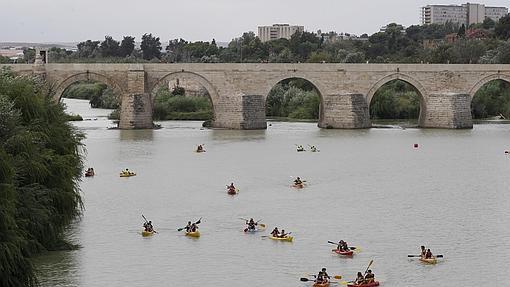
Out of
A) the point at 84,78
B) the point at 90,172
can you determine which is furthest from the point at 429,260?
the point at 84,78

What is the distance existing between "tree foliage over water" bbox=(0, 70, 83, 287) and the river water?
97 centimetres

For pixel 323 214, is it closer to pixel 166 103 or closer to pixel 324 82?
pixel 324 82

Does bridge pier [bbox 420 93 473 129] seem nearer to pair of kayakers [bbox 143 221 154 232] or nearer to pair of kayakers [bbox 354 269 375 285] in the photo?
pair of kayakers [bbox 143 221 154 232]

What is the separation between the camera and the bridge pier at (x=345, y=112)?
1863 inches

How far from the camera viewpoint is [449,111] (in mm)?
47375

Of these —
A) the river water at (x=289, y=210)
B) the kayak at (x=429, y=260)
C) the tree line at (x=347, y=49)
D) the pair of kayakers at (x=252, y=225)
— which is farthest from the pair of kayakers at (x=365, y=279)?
the tree line at (x=347, y=49)

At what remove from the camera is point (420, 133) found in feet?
148

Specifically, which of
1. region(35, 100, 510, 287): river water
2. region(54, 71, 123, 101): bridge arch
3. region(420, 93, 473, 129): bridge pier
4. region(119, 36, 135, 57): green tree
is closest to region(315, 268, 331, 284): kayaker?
region(35, 100, 510, 287): river water

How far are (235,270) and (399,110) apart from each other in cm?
3808

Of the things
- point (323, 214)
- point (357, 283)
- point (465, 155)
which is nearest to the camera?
point (357, 283)

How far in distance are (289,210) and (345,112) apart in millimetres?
22684

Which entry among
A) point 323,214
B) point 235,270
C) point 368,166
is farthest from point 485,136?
point 235,270

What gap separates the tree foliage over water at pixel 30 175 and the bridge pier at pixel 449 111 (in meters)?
27.9

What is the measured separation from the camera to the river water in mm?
19016
